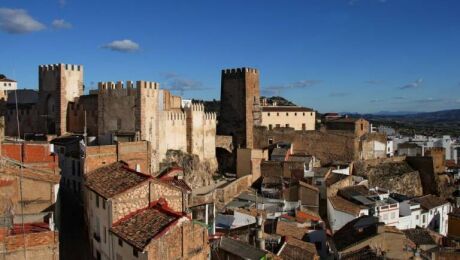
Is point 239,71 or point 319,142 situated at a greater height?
point 239,71

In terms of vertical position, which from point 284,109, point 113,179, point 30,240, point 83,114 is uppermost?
point 284,109

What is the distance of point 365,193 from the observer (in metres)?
32.9

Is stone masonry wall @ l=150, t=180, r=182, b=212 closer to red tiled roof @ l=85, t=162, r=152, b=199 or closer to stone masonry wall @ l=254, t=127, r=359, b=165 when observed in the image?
red tiled roof @ l=85, t=162, r=152, b=199

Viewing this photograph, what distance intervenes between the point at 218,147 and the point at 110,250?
23.7 m

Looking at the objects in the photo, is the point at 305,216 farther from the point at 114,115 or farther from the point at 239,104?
the point at 239,104

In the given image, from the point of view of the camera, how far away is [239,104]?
39.5 metres

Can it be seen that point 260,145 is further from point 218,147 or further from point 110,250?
point 110,250

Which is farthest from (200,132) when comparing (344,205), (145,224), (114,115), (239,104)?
(145,224)

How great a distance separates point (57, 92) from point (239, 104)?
14.3 metres

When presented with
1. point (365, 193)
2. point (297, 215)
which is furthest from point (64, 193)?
point (365, 193)

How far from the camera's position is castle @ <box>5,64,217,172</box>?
27.9 m

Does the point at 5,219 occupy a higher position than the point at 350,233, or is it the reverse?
the point at 5,219

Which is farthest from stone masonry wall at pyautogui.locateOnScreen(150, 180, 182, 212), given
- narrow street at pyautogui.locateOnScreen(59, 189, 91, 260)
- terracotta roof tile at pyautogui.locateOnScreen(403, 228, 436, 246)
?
terracotta roof tile at pyautogui.locateOnScreen(403, 228, 436, 246)

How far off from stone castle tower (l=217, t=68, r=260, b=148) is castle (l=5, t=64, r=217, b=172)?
3.59 metres
